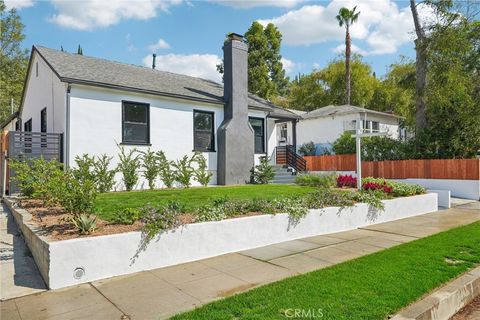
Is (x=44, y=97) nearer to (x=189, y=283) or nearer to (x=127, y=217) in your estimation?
(x=127, y=217)

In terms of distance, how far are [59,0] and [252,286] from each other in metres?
13.0

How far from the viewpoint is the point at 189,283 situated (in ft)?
15.5

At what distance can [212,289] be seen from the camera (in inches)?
175

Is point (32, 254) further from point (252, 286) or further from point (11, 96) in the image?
point (11, 96)

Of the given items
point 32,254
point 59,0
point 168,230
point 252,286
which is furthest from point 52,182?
point 59,0

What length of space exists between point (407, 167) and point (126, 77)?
1341 centimetres

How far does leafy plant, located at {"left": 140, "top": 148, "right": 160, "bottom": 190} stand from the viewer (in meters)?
12.6

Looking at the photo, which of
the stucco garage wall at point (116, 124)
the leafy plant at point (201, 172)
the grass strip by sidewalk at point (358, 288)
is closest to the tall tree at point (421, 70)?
the stucco garage wall at point (116, 124)

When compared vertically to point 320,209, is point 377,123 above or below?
above

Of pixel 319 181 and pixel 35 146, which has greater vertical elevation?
pixel 35 146

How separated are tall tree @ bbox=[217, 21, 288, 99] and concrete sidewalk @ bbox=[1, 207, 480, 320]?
92.3 feet

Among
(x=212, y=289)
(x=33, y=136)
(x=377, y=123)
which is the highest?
(x=377, y=123)

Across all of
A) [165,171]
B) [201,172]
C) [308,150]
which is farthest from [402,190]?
[308,150]

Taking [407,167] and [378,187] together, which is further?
[407,167]
